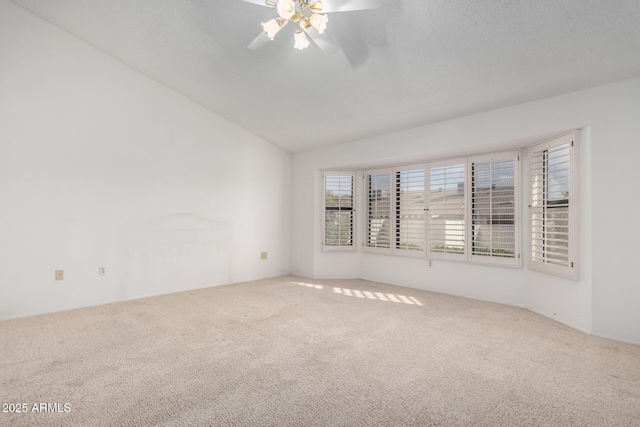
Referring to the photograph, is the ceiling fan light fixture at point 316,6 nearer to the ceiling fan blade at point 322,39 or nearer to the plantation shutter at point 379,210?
the ceiling fan blade at point 322,39

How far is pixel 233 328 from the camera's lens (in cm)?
310

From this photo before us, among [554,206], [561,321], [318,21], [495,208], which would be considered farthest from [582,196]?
[318,21]

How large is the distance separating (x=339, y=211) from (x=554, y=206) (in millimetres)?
3043

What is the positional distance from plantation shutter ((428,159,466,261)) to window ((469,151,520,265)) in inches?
6.1

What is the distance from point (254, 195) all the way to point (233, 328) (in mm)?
2850

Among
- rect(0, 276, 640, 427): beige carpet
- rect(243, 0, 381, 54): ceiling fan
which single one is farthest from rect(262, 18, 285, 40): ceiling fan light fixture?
rect(0, 276, 640, 427): beige carpet

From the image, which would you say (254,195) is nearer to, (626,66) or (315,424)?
(315,424)

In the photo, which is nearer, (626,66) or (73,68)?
(626,66)

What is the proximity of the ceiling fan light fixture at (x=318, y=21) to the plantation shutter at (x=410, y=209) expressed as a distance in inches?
119

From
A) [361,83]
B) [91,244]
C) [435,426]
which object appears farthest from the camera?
[91,244]

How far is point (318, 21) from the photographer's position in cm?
236

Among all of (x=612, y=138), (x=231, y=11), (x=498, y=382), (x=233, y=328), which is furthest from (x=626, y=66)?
(x=233, y=328)

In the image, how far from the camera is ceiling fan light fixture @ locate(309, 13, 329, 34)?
2329 mm

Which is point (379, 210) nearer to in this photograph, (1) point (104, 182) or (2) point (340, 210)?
(2) point (340, 210)
